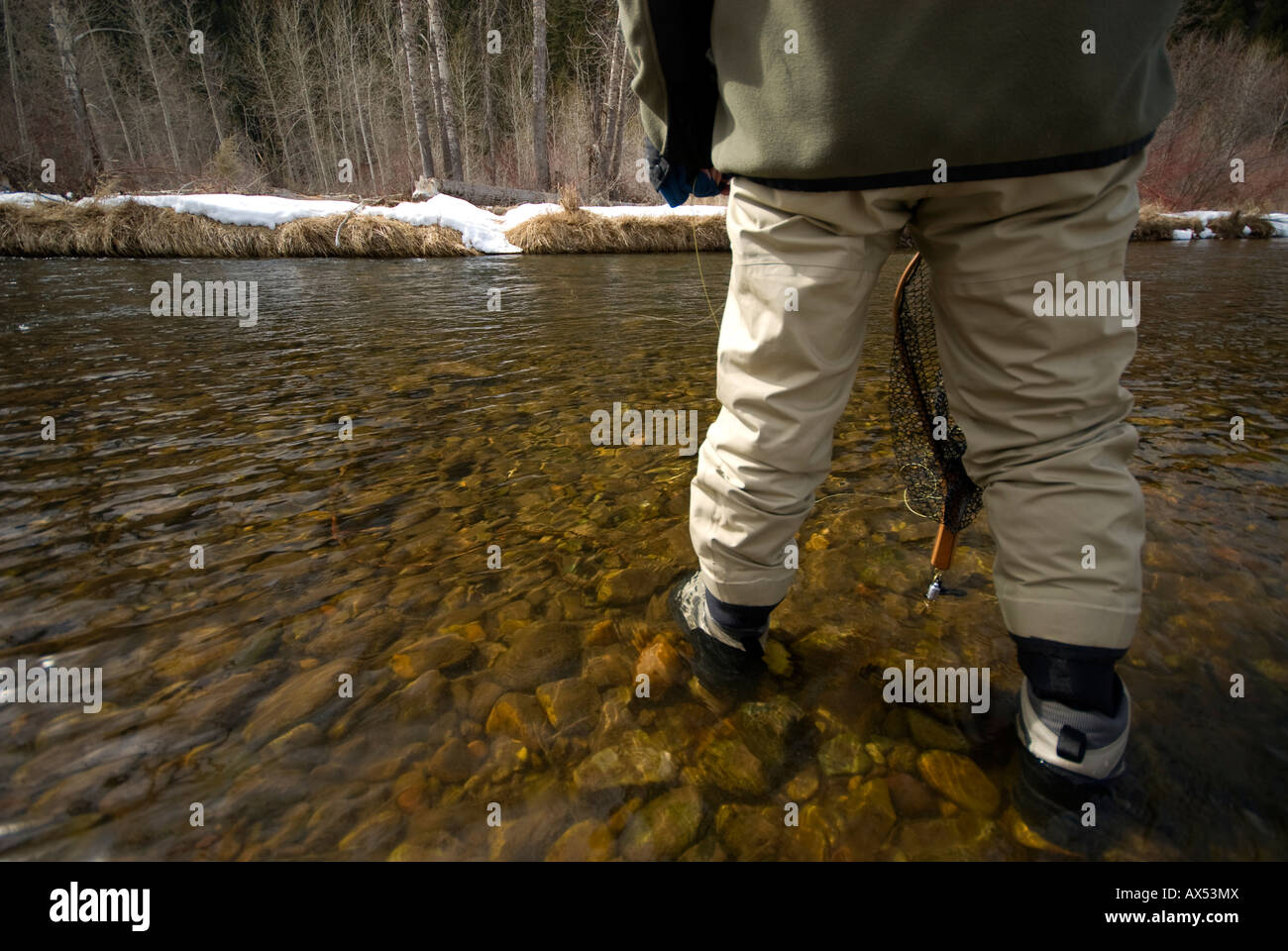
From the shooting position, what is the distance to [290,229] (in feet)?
41.1

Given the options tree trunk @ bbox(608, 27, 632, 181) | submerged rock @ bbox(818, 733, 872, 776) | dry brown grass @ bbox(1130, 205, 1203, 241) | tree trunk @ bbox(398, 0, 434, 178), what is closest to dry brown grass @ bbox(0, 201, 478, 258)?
tree trunk @ bbox(398, 0, 434, 178)

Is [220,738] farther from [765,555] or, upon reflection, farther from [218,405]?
[218,405]

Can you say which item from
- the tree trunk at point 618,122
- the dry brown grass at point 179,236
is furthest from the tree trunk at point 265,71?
the dry brown grass at point 179,236

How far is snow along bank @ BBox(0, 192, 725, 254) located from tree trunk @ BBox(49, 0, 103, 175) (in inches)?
262

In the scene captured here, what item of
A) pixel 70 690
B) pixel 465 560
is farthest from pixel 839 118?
pixel 70 690

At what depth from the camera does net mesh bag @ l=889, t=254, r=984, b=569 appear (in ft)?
5.60

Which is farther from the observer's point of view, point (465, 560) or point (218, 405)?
point (218, 405)

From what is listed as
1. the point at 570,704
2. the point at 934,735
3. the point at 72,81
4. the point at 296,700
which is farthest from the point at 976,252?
the point at 72,81

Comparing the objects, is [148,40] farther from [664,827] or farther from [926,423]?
[664,827]

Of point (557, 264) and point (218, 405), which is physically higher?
point (557, 264)

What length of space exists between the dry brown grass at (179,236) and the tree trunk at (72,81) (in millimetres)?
8351

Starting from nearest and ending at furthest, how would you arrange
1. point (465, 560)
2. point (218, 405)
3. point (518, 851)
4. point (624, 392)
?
1. point (518, 851)
2. point (465, 560)
3. point (218, 405)
4. point (624, 392)

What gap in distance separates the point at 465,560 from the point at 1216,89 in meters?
41.7

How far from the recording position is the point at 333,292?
25.8ft
